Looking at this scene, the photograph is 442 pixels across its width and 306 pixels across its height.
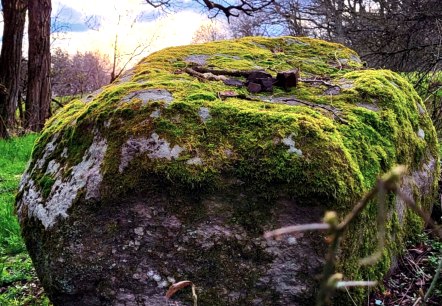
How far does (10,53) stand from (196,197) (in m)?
9.49

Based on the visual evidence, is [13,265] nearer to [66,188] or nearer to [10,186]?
[66,188]

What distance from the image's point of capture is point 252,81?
314cm

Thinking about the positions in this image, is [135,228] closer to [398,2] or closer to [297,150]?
[297,150]

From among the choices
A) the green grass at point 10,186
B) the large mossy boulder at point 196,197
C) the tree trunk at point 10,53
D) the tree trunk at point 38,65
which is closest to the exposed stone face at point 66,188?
the large mossy boulder at point 196,197

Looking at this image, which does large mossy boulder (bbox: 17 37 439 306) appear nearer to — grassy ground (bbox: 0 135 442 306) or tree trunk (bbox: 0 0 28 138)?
grassy ground (bbox: 0 135 442 306)

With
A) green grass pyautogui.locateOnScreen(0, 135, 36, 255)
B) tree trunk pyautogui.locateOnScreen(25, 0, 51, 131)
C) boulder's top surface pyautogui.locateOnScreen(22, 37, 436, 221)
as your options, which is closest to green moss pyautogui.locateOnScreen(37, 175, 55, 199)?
boulder's top surface pyautogui.locateOnScreen(22, 37, 436, 221)

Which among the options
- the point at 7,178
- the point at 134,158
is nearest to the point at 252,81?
the point at 134,158

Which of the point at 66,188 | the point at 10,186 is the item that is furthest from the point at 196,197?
the point at 10,186

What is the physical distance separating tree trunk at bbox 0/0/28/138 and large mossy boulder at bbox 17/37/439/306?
326 inches

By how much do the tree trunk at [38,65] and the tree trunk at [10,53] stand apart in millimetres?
326

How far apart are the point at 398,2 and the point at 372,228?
926cm

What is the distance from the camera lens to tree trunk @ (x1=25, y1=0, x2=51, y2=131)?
10430 mm

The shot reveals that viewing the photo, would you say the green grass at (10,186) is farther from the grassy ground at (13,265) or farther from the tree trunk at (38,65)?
the tree trunk at (38,65)

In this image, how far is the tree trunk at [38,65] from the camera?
10.4 meters
